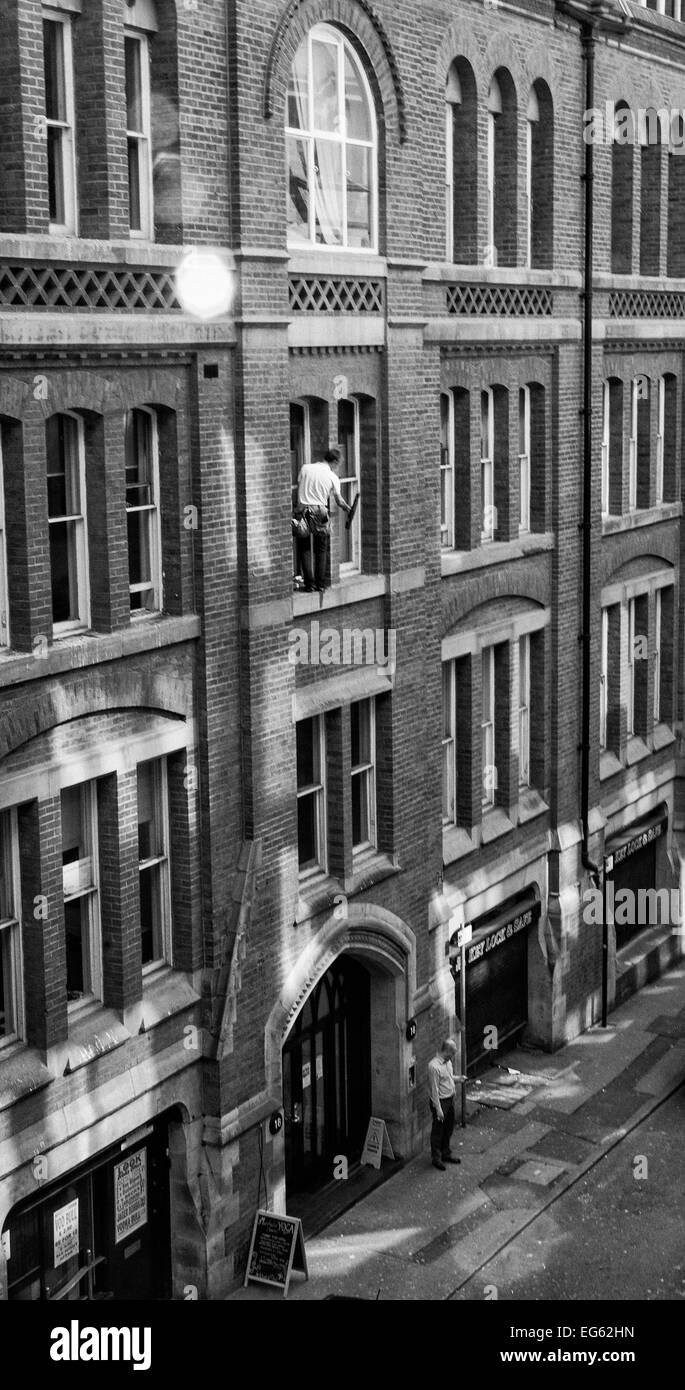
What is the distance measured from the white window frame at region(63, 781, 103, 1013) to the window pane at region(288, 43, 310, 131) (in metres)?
7.95

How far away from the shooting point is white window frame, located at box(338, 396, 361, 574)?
Answer: 21.7 m

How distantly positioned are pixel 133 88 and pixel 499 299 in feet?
26.7

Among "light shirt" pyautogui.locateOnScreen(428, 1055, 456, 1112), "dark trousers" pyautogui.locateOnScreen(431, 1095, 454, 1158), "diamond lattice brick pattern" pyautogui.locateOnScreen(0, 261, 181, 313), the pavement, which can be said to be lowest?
the pavement

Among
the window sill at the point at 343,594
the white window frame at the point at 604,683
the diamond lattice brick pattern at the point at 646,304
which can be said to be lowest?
the white window frame at the point at 604,683

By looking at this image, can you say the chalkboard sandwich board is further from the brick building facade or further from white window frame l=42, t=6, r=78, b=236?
white window frame l=42, t=6, r=78, b=236

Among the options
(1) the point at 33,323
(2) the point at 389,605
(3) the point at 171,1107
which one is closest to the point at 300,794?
(2) the point at 389,605

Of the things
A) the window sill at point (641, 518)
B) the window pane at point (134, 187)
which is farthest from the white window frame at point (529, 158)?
the window pane at point (134, 187)

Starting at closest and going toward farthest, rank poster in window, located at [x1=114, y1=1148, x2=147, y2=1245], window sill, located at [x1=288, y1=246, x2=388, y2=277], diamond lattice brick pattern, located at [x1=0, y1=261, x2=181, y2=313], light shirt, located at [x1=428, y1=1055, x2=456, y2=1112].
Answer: diamond lattice brick pattern, located at [x1=0, y1=261, x2=181, y2=313] < poster in window, located at [x1=114, y1=1148, x2=147, y2=1245] < window sill, located at [x1=288, y1=246, x2=388, y2=277] < light shirt, located at [x1=428, y1=1055, x2=456, y2=1112]

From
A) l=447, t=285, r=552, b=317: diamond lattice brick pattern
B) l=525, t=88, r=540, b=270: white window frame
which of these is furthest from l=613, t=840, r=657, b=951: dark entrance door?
l=525, t=88, r=540, b=270: white window frame

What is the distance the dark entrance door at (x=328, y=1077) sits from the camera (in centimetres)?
2208

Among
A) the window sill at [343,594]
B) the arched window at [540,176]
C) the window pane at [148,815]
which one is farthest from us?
the arched window at [540,176]

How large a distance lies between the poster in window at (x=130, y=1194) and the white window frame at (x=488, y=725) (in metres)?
8.82

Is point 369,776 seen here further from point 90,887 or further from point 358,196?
point 358,196

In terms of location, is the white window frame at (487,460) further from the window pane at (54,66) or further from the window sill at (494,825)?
the window pane at (54,66)
